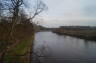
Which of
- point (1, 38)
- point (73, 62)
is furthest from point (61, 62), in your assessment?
point (1, 38)

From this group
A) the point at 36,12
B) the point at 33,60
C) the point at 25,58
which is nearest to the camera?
the point at 25,58

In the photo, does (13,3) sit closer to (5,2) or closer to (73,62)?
(5,2)

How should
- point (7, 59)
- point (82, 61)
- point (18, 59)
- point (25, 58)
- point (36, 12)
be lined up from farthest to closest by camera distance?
point (82, 61) → point (36, 12) → point (25, 58) → point (18, 59) → point (7, 59)

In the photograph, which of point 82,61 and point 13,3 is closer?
point 13,3

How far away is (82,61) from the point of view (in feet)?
39.7

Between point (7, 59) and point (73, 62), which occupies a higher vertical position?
point (7, 59)

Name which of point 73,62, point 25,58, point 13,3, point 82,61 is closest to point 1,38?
point 25,58

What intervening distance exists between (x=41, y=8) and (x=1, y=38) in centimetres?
517

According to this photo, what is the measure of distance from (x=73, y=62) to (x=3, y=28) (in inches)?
321

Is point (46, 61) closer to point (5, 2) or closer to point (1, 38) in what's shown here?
point (1, 38)

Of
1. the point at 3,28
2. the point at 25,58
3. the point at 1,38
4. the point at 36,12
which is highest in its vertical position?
the point at 36,12

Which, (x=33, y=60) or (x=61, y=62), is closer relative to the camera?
(x=33, y=60)

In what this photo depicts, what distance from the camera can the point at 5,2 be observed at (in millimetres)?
6805

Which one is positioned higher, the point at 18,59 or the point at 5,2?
the point at 5,2
